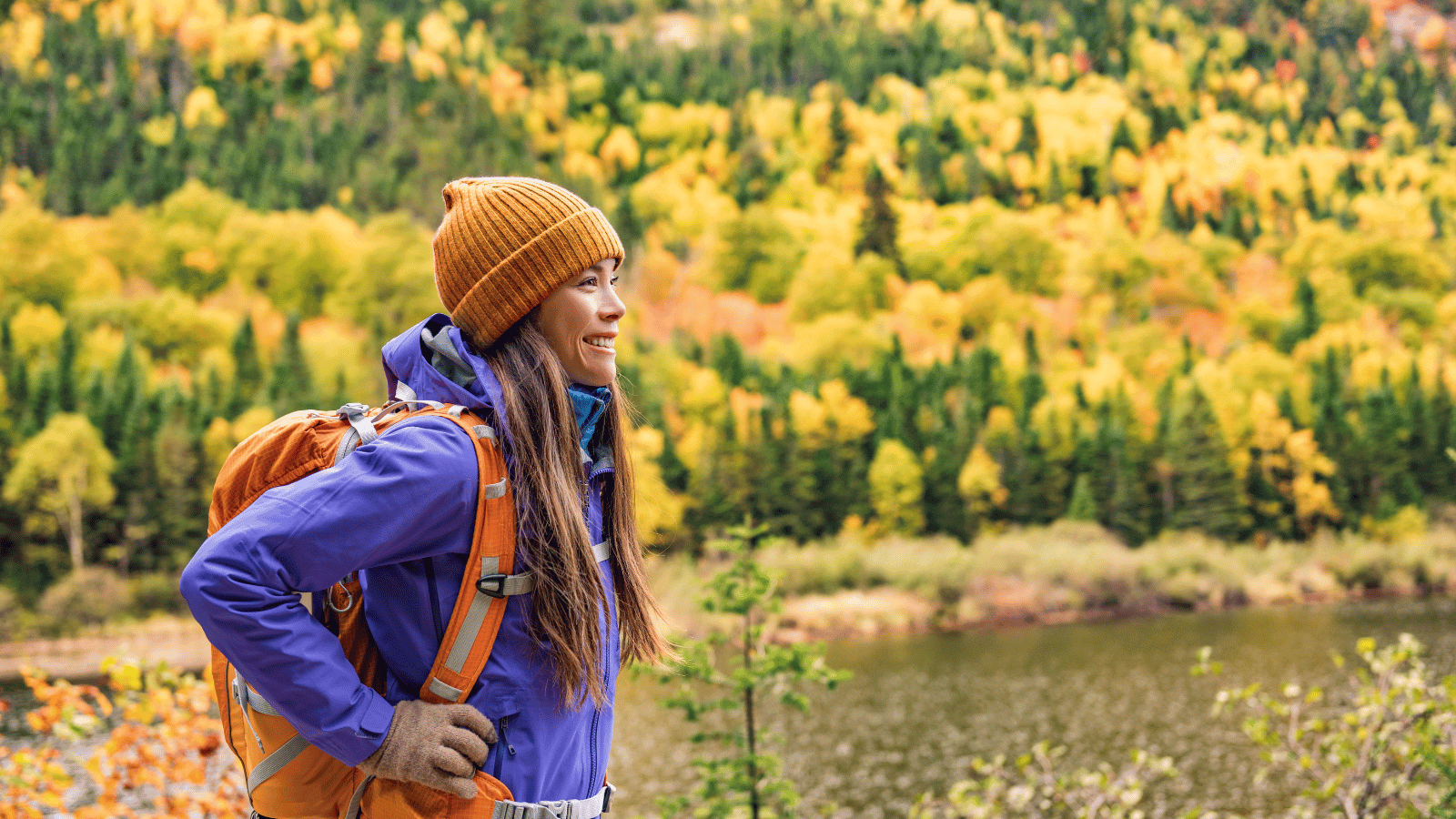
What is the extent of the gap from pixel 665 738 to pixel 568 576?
66.8 feet

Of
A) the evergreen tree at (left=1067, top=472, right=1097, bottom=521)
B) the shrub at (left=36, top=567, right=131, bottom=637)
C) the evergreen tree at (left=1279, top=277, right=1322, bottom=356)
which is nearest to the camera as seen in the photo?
the shrub at (left=36, top=567, right=131, bottom=637)

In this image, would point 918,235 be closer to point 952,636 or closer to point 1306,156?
point 1306,156

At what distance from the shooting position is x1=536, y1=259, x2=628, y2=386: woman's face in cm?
178

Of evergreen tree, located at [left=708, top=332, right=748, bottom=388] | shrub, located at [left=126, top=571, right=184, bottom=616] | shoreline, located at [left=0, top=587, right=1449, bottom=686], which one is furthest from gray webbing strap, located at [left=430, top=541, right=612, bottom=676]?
evergreen tree, located at [left=708, top=332, right=748, bottom=388]

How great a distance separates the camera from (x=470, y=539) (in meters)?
1.58

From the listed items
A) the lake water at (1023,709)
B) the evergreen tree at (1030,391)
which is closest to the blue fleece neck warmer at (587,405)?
the lake water at (1023,709)

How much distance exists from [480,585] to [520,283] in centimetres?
49

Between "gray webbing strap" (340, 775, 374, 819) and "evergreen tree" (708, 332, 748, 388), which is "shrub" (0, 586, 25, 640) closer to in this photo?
"evergreen tree" (708, 332, 748, 388)

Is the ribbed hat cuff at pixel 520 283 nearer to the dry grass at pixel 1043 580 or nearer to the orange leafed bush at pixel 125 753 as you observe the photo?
the orange leafed bush at pixel 125 753

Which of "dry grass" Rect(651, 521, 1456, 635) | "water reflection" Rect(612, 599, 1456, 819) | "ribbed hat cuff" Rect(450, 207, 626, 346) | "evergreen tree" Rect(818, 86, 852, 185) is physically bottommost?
"dry grass" Rect(651, 521, 1456, 635)

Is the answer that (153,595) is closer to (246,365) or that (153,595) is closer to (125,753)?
(246,365)

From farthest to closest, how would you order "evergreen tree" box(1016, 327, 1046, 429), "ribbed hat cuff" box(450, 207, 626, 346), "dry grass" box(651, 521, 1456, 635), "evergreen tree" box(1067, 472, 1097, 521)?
"evergreen tree" box(1016, 327, 1046, 429) → "evergreen tree" box(1067, 472, 1097, 521) → "dry grass" box(651, 521, 1456, 635) → "ribbed hat cuff" box(450, 207, 626, 346)

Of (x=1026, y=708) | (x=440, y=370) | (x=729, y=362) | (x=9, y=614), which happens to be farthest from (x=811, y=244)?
(x=440, y=370)

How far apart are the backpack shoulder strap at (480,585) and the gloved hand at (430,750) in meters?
0.04
